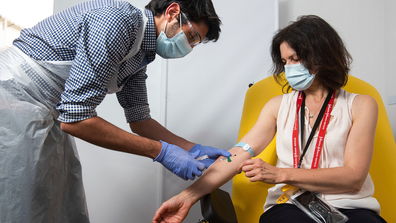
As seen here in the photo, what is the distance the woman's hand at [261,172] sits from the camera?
931 millimetres

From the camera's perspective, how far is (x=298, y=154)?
1.12 metres

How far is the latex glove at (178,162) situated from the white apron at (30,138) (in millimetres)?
406

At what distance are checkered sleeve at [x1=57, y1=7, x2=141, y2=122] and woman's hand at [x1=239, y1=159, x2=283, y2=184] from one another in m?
0.63

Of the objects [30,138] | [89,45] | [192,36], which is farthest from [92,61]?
[192,36]

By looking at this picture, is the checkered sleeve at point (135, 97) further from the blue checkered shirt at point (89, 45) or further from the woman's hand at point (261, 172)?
the woman's hand at point (261, 172)

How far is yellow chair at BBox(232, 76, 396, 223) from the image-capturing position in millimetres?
1218

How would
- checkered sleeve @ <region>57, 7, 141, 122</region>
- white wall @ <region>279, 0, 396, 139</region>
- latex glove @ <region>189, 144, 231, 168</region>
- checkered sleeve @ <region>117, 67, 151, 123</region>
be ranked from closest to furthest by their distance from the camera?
checkered sleeve @ <region>57, 7, 141, 122</region> → latex glove @ <region>189, 144, 231, 168</region> → checkered sleeve @ <region>117, 67, 151, 123</region> → white wall @ <region>279, 0, 396, 139</region>

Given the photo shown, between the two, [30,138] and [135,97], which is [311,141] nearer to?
[135,97]

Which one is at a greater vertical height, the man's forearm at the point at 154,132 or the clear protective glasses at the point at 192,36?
the clear protective glasses at the point at 192,36

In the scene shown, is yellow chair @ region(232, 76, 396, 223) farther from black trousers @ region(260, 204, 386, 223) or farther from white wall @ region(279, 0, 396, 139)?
white wall @ region(279, 0, 396, 139)

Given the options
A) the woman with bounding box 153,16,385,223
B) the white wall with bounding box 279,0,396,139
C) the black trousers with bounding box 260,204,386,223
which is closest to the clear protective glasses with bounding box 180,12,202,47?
the woman with bounding box 153,16,385,223

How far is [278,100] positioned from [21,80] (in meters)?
1.18

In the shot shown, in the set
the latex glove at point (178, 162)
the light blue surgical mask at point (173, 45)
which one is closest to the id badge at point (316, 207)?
the latex glove at point (178, 162)

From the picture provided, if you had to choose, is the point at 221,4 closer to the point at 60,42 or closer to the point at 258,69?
the point at 258,69
